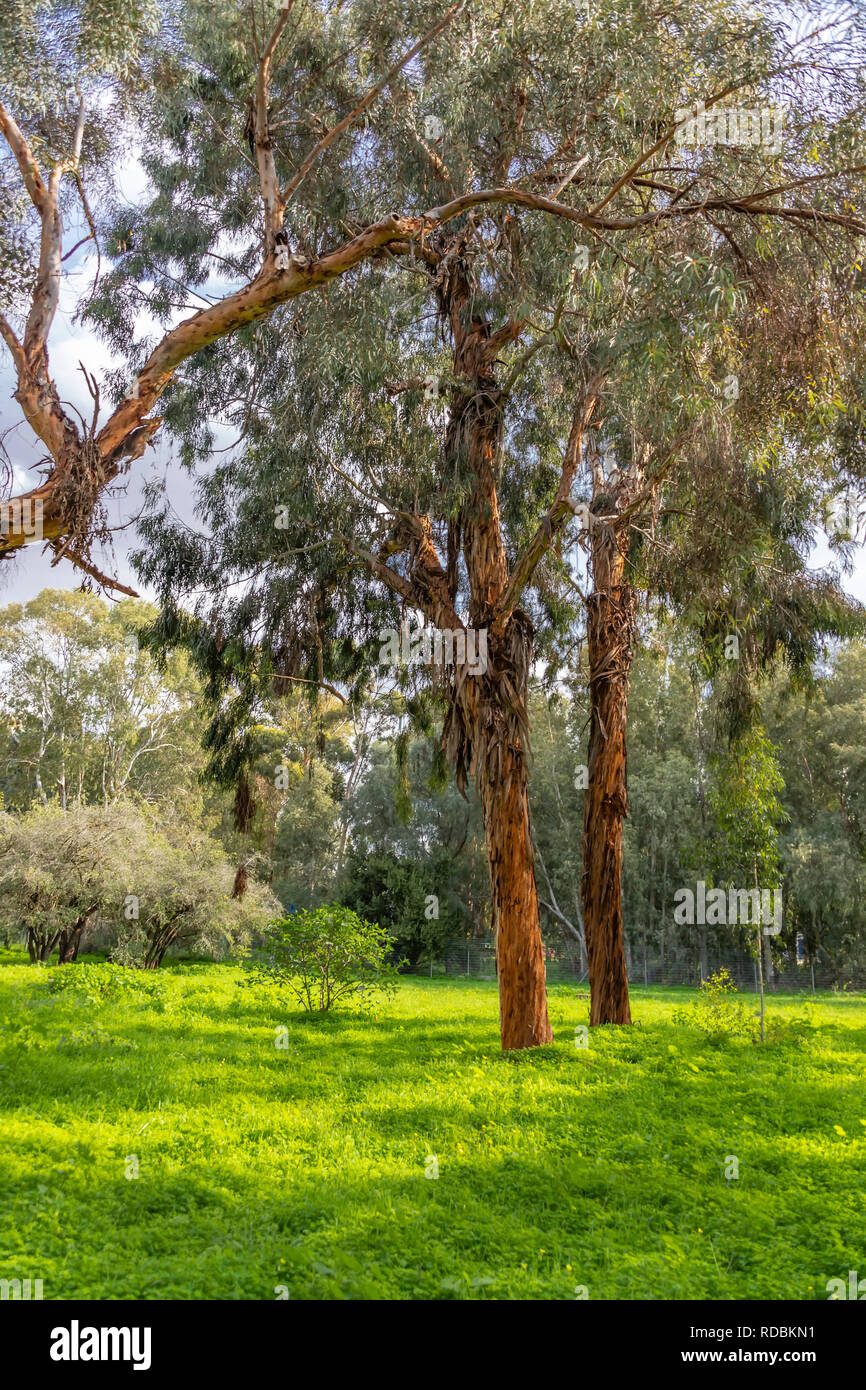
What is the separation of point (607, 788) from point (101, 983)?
7222 mm

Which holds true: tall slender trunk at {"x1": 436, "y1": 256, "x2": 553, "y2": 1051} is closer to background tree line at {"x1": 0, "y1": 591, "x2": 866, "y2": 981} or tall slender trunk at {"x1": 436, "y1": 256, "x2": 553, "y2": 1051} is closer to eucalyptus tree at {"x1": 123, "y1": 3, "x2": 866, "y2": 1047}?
eucalyptus tree at {"x1": 123, "y1": 3, "x2": 866, "y2": 1047}

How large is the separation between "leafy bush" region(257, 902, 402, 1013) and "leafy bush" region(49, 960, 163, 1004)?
6.42 ft

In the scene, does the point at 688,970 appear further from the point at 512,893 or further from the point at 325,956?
the point at 512,893

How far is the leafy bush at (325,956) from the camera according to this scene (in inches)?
435

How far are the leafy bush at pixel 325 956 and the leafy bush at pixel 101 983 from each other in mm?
1957

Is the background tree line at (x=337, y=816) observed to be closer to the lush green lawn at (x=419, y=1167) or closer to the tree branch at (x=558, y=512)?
the tree branch at (x=558, y=512)

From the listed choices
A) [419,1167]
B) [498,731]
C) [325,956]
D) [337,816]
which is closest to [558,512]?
[498,731]

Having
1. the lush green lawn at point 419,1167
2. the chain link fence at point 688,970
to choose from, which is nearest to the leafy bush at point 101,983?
the lush green lawn at point 419,1167

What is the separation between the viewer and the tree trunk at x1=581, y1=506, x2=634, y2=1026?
1063 cm

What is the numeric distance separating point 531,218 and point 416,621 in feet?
14.8

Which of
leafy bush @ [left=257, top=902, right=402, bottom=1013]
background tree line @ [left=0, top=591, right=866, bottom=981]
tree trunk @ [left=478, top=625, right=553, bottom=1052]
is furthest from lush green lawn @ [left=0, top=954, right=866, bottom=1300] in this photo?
background tree line @ [left=0, top=591, right=866, bottom=981]

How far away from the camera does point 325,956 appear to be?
36.6 feet

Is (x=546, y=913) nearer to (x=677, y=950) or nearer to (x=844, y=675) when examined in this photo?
(x=677, y=950)

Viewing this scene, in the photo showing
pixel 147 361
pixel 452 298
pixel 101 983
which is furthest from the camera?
pixel 101 983
